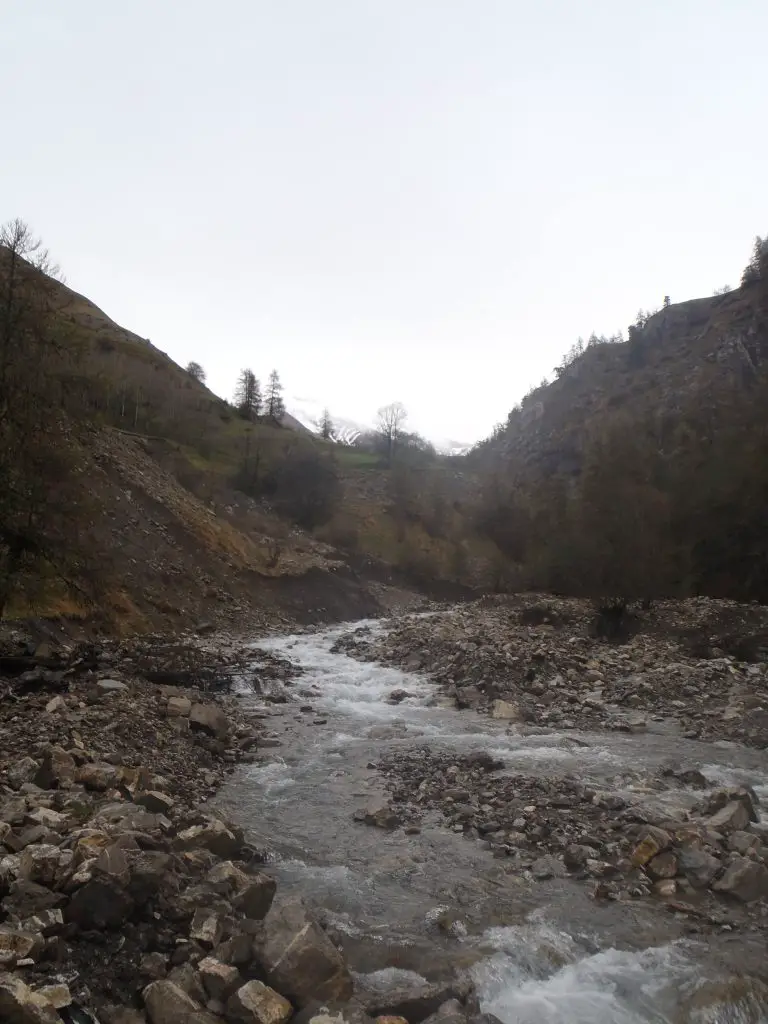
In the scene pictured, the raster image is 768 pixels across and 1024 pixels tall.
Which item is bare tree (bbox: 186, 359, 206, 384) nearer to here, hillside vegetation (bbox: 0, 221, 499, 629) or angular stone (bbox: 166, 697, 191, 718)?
hillside vegetation (bbox: 0, 221, 499, 629)

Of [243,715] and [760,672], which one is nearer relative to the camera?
[243,715]

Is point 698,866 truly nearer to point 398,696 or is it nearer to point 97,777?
point 97,777

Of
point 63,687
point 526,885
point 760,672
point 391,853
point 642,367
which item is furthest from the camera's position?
point 642,367

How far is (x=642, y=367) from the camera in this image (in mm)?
101625

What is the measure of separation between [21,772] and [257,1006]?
17.4 feet

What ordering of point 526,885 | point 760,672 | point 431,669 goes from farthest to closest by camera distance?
point 431,669
point 760,672
point 526,885

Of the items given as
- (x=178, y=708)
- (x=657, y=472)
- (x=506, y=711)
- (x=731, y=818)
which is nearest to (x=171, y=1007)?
(x=731, y=818)

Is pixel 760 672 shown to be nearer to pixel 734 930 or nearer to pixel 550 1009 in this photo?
pixel 734 930

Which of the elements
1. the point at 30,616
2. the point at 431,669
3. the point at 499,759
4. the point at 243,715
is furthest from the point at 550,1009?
the point at 30,616

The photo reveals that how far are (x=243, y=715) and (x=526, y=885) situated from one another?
872 cm

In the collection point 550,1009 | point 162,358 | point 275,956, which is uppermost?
point 162,358

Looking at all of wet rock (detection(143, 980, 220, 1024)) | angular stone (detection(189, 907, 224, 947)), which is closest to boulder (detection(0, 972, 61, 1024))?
wet rock (detection(143, 980, 220, 1024))

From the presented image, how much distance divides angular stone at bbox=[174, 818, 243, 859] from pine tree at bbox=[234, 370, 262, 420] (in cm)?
7563

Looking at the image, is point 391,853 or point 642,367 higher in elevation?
point 642,367
